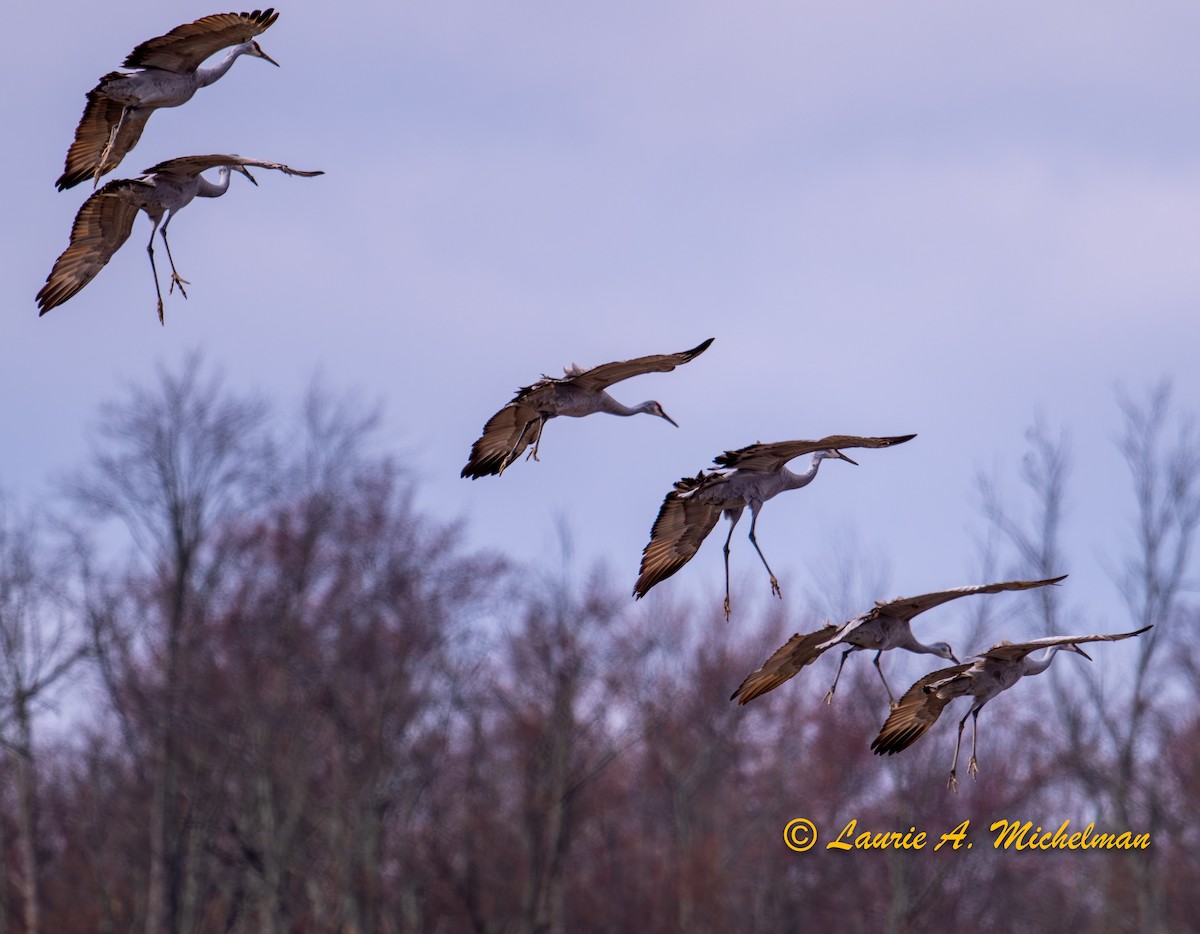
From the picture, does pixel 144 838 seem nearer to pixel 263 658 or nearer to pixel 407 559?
pixel 263 658

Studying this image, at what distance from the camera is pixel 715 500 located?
40.4ft

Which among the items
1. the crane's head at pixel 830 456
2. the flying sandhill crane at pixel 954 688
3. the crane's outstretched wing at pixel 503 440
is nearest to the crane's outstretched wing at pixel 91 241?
the crane's outstretched wing at pixel 503 440

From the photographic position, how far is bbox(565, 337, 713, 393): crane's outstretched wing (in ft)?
35.4

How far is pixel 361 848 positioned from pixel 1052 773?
636 inches

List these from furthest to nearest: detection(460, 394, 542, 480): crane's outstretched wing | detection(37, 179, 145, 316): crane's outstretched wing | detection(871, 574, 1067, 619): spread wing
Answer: detection(460, 394, 542, 480): crane's outstretched wing, detection(37, 179, 145, 316): crane's outstretched wing, detection(871, 574, 1067, 619): spread wing

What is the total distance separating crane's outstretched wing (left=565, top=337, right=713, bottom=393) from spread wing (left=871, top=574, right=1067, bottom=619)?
6.88 feet

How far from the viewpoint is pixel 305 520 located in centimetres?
4078

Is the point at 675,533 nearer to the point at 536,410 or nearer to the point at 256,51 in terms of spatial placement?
the point at 536,410

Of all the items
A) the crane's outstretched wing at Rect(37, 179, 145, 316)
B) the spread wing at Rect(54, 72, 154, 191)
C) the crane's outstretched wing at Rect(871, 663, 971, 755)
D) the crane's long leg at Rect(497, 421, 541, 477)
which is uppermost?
the spread wing at Rect(54, 72, 154, 191)

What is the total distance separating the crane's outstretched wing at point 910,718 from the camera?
11.7 m

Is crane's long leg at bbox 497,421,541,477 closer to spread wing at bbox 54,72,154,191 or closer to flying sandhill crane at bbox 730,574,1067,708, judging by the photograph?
flying sandhill crane at bbox 730,574,1067,708

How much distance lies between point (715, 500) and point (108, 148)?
481 centimetres
